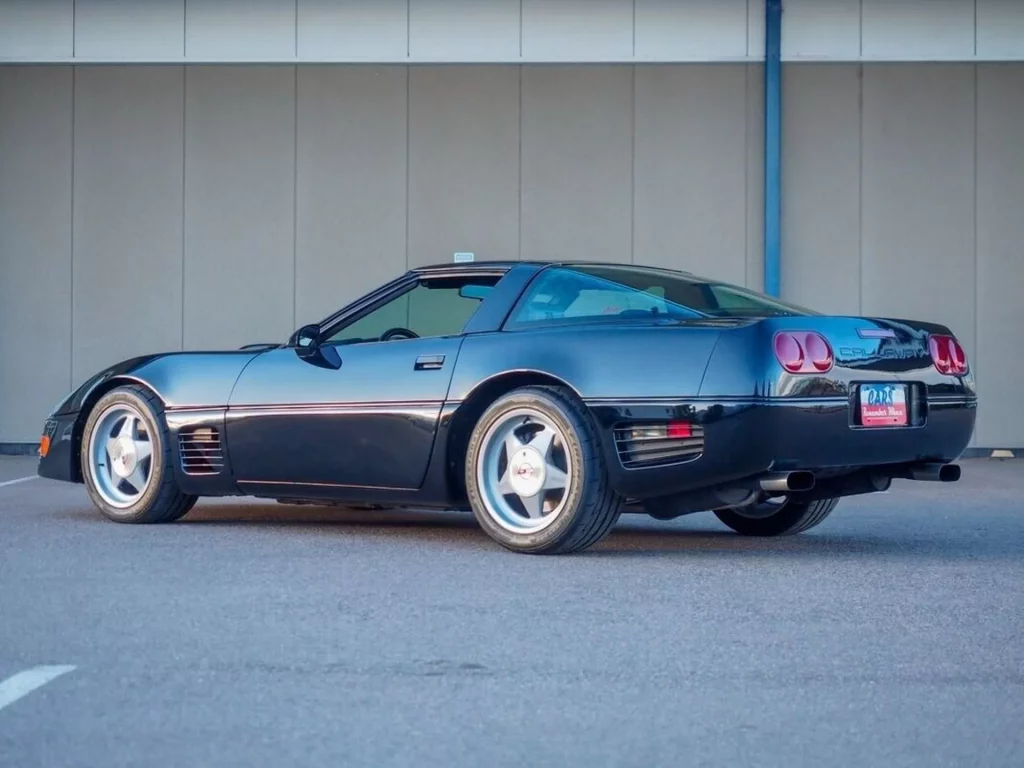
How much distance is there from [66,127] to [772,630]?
10876mm

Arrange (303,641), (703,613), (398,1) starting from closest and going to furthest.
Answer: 1. (303,641)
2. (703,613)
3. (398,1)

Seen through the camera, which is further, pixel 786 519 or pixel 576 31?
pixel 576 31

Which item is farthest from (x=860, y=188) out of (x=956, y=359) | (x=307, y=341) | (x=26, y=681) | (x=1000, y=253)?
(x=26, y=681)

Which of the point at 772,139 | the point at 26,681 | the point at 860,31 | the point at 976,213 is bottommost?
the point at 26,681

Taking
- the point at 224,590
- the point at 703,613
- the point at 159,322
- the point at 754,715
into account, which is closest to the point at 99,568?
the point at 224,590

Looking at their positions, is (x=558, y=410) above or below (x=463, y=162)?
below

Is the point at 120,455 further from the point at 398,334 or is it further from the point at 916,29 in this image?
the point at 916,29

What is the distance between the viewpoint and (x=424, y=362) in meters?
6.27

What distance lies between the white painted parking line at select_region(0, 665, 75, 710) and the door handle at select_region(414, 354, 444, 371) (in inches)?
104

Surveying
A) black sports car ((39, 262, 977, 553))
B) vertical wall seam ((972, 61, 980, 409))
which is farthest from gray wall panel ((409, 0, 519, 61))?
black sports car ((39, 262, 977, 553))

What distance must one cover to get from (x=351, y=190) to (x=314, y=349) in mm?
7036

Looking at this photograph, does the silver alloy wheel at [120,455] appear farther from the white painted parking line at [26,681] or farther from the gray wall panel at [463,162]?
the gray wall panel at [463,162]

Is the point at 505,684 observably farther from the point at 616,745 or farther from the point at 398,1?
the point at 398,1

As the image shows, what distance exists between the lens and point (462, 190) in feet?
44.4
